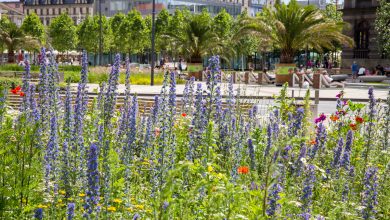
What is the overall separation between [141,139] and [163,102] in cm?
191

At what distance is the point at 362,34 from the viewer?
50250 mm


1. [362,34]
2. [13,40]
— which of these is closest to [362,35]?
[362,34]

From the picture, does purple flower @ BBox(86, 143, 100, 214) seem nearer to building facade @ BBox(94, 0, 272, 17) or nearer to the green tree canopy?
the green tree canopy

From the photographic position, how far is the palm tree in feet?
111

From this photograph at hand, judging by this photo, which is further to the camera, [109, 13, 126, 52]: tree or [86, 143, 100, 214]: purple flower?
[109, 13, 126, 52]: tree

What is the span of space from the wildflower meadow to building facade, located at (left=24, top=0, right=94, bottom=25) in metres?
138

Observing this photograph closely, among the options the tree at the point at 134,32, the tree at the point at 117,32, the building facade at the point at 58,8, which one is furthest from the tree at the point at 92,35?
the building facade at the point at 58,8

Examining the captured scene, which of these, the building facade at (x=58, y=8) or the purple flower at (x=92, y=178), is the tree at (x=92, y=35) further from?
the purple flower at (x=92, y=178)

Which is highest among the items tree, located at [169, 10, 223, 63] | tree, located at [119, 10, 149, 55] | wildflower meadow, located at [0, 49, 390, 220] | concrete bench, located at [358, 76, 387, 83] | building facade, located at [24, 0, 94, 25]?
building facade, located at [24, 0, 94, 25]

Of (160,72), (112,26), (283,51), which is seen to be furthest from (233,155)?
(112,26)

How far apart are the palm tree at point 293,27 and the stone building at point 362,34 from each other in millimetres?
13805

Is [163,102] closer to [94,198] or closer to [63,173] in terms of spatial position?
[63,173]

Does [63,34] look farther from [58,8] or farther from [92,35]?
[58,8]

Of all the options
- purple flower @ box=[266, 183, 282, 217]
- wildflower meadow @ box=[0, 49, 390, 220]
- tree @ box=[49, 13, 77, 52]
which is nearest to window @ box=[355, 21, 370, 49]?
tree @ box=[49, 13, 77, 52]
